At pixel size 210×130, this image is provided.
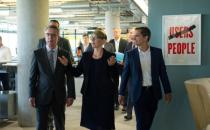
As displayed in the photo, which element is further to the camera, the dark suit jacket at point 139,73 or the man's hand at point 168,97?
the man's hand at point 168,97

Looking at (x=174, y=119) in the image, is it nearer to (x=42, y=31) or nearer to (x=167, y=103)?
(x=167, y=103)

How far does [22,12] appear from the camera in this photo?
647cm

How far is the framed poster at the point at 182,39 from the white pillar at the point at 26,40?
98.2 inches

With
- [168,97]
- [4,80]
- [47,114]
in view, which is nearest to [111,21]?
[4,80]

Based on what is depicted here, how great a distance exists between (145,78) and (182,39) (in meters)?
0.81

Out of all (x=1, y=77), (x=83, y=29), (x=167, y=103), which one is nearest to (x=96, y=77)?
(x=167, y=103)

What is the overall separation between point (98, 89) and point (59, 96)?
440 millimetres

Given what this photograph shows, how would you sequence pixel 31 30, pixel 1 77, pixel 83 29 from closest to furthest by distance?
pixel 31 30 → pixel 1 77 → pixel 83 29

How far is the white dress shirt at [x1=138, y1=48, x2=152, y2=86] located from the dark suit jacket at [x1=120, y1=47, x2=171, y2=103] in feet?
0.11

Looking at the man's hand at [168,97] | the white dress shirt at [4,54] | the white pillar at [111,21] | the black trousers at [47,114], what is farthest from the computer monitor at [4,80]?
the white pillar at [111,21]

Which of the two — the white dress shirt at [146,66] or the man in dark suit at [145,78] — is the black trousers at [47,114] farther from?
the white dress shirt at [146,66]

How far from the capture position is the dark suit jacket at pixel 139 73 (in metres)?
4.32

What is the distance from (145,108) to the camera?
4371 mm

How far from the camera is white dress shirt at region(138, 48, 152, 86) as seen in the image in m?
4.33
